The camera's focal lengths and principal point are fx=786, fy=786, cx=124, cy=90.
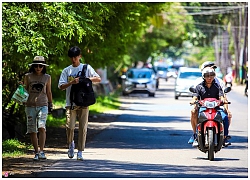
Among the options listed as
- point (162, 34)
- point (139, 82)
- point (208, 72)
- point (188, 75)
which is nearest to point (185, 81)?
point (188, 75)

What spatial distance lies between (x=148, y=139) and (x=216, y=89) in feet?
14.3

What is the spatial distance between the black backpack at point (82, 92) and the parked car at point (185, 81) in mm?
27419

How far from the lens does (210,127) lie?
45.4ft

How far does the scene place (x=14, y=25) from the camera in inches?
580

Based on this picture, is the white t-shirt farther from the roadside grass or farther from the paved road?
the roadside grass

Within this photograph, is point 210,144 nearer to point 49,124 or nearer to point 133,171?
point 133,171

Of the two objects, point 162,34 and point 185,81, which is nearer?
point 185,81

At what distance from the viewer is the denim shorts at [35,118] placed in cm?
1390

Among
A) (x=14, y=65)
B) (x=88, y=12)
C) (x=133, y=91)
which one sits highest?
(x=88, y=12)

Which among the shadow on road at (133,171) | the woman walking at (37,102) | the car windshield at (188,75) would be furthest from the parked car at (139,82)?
the shadow on road at (133,171)

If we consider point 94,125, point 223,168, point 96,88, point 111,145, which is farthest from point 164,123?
point 96,88

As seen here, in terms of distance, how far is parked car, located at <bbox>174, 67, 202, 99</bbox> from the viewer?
135ft

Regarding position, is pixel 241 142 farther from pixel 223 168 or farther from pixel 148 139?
pixel 223 168

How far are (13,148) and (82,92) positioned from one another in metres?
2.70
